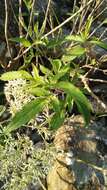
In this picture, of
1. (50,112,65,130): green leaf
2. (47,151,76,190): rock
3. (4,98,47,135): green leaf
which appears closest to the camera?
(4,98,47,135): green leaf

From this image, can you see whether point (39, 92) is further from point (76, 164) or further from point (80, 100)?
point (76, 164)

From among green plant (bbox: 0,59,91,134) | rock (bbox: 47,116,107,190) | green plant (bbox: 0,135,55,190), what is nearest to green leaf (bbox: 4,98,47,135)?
green plant (bbox: 0,59,91,134)

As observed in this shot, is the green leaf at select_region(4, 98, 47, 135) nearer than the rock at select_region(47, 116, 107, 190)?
Yes

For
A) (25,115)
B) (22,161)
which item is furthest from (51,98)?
(22,161)

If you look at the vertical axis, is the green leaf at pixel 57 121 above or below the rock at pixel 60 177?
above

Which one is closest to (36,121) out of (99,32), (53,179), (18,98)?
(18,98)

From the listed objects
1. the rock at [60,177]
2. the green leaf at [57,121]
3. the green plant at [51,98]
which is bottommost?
the rock at [60,177]

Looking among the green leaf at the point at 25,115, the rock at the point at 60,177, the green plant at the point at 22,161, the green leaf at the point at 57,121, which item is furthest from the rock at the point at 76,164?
the green leaf at the point at 25,115

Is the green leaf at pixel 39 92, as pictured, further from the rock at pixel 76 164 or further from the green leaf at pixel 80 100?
the rock at pixel 76 164

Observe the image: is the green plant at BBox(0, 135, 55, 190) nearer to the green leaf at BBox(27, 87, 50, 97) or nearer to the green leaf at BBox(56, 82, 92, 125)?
the green leaf at BBox(27, 87, 50, 97)

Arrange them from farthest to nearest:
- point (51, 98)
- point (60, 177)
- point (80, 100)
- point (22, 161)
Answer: point (60, 177), point (22, 161), point (51, 98), point (80, 100)

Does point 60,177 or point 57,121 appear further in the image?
point 60,177

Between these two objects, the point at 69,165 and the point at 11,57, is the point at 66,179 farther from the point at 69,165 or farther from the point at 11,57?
the point at 11,57
